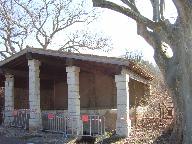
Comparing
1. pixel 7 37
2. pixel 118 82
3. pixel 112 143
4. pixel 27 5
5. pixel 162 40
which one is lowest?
pixel 112 143

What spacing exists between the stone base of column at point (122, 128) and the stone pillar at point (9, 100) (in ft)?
24.0

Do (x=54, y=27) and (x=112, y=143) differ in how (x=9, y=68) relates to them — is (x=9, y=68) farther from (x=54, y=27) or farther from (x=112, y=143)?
(x=54, y=27)

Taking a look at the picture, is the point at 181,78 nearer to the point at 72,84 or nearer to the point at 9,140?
the point at 72,84

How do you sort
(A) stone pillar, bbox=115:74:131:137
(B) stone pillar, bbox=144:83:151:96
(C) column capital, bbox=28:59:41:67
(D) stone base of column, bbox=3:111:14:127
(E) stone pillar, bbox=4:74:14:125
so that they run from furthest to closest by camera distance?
(B) stone pillar, bbox=144:83:151:96, (E) stone pillar, bbox=4:74:14:125, (D) stone base of column, bbox=3:111:14:127, (C) column capital, bbox=28:59:41:67, (A) stone pillar, bbox=115:74:131:137

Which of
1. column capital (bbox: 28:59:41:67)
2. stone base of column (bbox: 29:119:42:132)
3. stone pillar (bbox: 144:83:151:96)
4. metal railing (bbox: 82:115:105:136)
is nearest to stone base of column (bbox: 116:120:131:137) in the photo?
metal railing (bbox: 82:115:105:136)

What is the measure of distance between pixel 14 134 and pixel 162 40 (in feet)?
30.0

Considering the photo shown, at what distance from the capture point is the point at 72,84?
63.8ft

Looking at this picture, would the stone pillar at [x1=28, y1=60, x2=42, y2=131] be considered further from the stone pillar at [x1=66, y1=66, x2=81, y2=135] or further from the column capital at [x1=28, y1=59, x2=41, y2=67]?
the stone pillar at [x1=66, y1=66, x2=81, y2=135]

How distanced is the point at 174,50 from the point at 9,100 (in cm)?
1162

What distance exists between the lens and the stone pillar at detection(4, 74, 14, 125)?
897 inches

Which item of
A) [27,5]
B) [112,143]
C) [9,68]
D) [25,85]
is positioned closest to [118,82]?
[112,143]

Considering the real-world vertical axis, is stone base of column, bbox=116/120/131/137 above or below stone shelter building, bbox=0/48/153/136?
below

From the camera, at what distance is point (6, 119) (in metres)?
22.9

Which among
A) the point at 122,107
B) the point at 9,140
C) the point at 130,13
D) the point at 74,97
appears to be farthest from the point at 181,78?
the point at 9,140
